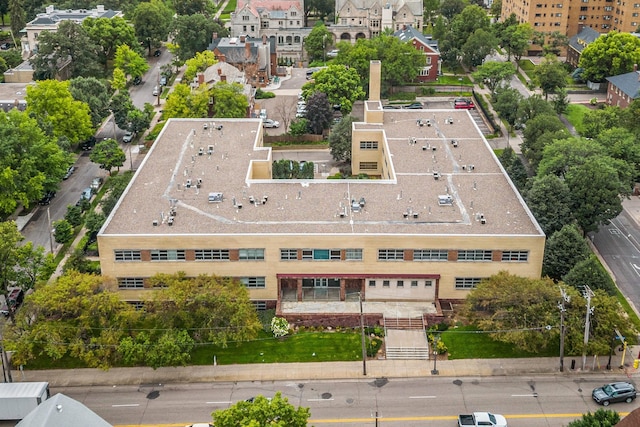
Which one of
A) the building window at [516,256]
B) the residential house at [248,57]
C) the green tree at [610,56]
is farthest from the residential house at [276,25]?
the building window at [516,256]

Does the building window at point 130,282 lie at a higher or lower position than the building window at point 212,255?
lower

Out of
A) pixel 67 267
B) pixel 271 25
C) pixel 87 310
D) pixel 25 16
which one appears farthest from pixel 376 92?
pixel 25 16

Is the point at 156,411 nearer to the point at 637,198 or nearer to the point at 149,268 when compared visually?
the point at 149,268

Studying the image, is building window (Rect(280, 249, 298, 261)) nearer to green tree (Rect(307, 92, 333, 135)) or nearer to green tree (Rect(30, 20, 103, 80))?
green tree (Rect(307, 92, 333, 135))

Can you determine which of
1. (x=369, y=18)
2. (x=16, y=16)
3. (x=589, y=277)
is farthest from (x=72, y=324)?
(x=16, y=16)

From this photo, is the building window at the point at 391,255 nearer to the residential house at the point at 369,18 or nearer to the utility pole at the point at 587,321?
the utility pole at the point at 587,321

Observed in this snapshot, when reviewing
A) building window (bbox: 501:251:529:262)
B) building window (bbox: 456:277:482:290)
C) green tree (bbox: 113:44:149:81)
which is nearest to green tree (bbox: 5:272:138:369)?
building window (bbox: 456:277:482:290)

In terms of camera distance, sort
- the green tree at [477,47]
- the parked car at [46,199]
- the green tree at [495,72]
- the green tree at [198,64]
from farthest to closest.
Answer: the green tree at [477,47] → the green tree at [495,72] → the green tree at [198,64] → the parked car at [46,199]
